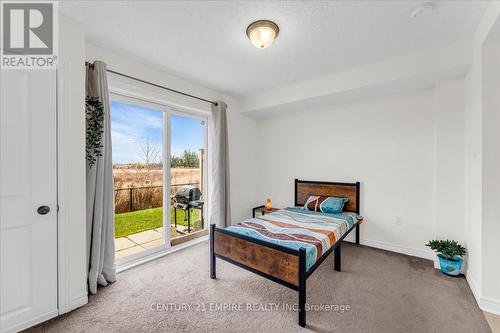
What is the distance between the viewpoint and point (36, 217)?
1.72 m

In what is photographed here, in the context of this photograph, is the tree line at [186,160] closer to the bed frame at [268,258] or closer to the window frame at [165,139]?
the window frame at [165,139]

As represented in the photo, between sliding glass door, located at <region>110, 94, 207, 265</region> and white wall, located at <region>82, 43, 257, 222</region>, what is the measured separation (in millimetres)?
331

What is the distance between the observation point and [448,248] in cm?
241

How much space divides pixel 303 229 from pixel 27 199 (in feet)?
8.26

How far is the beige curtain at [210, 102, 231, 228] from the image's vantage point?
3.48 metres

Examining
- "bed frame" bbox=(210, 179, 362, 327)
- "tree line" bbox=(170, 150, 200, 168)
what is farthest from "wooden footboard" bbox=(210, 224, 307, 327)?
"tree line" bbox=(170, 150, 200, 168)

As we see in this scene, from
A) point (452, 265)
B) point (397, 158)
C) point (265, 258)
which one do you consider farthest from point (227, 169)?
point (452, 265)

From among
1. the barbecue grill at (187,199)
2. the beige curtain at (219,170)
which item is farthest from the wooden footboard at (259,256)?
the barbecue grill at (187,199)

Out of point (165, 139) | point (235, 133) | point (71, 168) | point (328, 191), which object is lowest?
point (328, 191)

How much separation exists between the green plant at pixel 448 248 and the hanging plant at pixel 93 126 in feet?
12.7

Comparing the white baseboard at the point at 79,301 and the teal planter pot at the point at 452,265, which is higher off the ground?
the teal planter pot at the point at 452,265

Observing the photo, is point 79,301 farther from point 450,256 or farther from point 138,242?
point 450,256

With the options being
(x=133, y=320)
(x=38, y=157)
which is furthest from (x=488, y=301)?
(x=38, y=157)

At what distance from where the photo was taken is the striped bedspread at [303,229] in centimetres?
203
